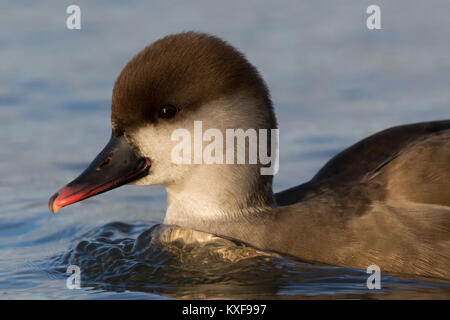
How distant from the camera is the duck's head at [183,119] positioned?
6031 millimetres

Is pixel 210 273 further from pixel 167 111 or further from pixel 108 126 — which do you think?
pixel 108 126

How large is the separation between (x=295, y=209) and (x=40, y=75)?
474cm

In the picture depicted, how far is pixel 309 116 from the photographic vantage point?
960cm

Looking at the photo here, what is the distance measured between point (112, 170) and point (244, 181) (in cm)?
82

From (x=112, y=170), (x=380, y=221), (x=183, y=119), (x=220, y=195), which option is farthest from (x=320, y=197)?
(x=112, y=170)

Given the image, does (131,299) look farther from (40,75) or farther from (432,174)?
(40,75)

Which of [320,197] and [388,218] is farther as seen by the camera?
[320,197]

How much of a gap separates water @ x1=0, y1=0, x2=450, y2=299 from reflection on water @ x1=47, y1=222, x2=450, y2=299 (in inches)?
0.4

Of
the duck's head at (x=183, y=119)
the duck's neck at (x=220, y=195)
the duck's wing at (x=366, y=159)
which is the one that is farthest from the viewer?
the duck's wing at (x=366, y=159)

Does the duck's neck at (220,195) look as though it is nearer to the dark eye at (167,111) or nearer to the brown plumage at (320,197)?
the brown plumage at (320,197)

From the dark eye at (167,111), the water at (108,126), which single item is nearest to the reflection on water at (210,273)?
the water at (108,126)

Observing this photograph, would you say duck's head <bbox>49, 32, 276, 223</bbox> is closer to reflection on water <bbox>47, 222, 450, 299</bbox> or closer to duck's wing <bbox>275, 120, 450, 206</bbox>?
reflection on water <bbox>47, 222, 450, 299</bbox>

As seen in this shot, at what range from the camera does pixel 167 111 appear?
6.08 metres

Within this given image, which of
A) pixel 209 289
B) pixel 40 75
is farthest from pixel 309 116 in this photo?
pixel 209 289
